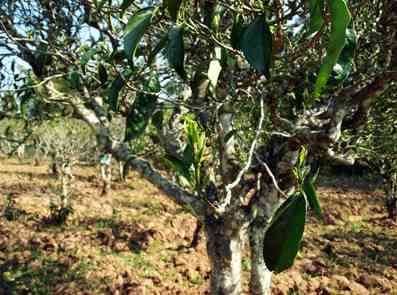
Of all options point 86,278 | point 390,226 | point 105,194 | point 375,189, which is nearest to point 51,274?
point 86,278

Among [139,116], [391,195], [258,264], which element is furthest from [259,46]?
[391,195]

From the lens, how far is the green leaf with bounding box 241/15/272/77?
0.73 meters

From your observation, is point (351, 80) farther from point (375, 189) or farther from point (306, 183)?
point (375, 189)

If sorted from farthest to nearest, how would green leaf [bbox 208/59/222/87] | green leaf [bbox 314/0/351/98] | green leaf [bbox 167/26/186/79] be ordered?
green leaf [bbox 208/59/222/87], green leaf [bbox 167/26/186/79], green leaf [bbox 314/0/351/98]

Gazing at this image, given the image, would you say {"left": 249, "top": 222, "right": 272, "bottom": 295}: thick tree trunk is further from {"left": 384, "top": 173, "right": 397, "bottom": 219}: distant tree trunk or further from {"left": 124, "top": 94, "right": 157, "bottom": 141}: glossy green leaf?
{"left": 384, "top": 173, "right": 397, "bottom": 219}: distant tree trunk

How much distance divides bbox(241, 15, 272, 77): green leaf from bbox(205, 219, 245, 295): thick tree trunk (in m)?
2.33

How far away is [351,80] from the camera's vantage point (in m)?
3.06

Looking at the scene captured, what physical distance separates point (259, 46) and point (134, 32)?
0.81ft

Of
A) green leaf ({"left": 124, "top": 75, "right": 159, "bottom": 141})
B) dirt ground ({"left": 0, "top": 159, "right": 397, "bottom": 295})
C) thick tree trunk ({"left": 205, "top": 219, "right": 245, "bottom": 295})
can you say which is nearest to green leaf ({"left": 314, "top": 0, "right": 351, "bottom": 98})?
green leaf ({"left": 124, "top": 75, "right": 159, "bottom": 141})

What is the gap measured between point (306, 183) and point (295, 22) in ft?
6.49

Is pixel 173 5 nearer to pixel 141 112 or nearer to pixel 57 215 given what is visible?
pixel 141 112

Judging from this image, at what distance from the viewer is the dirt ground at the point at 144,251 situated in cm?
586

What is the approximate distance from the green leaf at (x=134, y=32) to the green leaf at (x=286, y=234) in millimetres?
410

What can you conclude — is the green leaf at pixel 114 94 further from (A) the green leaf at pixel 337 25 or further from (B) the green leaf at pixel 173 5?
(A) the green leaf at pixel 337 25
